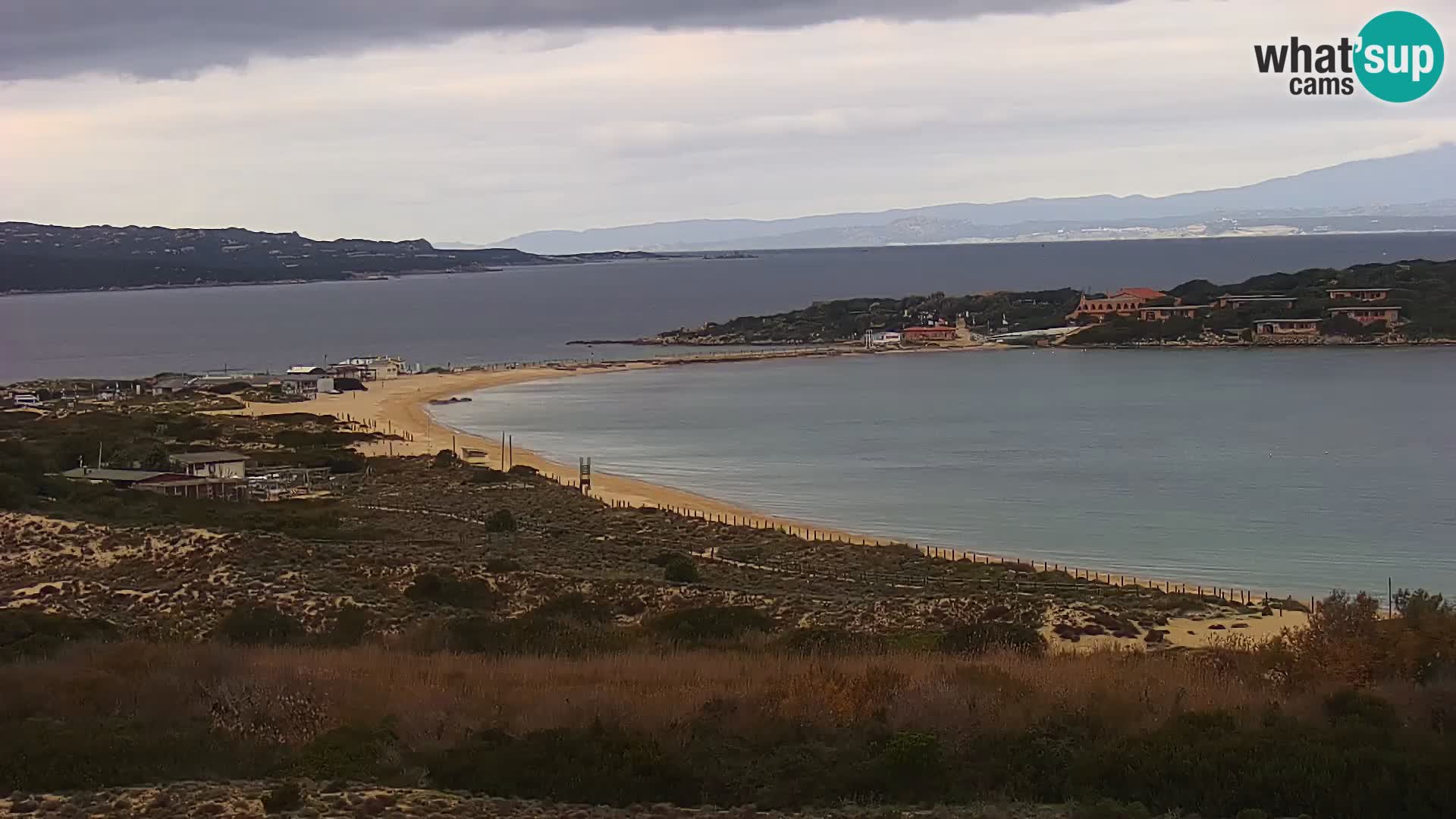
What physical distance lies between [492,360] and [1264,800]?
89614 millimetres

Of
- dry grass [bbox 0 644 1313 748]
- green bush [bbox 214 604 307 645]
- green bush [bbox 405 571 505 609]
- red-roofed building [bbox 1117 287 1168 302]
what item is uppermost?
red-roofed building [bbox 1117 287 1168 302]

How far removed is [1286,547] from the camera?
98.8ft

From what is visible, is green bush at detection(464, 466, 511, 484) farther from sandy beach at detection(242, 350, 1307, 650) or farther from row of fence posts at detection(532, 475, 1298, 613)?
sandy beach at detection(242, 350, 1307, 650)

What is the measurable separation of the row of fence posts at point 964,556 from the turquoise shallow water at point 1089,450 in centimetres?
101

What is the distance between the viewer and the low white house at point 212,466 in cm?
3569

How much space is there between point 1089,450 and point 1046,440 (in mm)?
2771

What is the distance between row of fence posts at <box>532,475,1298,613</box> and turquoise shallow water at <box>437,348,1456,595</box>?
1.01 metres

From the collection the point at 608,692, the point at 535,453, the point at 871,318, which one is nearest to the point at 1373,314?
the point at 871,318

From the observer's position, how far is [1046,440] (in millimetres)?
49969

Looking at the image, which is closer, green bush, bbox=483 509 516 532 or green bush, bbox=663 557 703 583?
green bush, bbox=663 557 703 583

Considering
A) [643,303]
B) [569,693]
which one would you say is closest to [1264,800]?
[569,693]

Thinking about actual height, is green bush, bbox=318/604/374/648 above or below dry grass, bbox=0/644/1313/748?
below

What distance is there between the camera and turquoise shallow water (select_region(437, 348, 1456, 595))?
30.8 m

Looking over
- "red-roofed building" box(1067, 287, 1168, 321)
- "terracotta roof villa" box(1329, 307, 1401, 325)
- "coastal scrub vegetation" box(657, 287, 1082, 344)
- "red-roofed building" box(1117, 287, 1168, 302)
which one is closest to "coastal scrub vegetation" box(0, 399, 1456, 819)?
"terracotta roof villa" box(1329, 307, 1401, 325)
